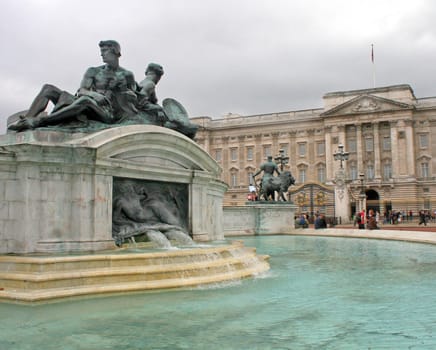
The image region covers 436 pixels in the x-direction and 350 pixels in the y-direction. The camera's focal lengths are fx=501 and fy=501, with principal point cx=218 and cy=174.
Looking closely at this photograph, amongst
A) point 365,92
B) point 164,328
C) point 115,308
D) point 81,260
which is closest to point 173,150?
point 81,260

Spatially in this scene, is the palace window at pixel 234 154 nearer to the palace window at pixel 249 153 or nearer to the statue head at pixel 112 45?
the palace window at pixel 249 153

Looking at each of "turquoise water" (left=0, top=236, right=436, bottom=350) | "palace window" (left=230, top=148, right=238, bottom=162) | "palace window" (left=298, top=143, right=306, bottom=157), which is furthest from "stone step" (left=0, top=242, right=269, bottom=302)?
"palace window" (left=230, top=148, right=238, bottom=162)

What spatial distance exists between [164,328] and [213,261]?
313 centimetres

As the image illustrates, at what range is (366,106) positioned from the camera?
71.2 meters

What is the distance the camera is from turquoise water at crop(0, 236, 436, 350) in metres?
4.50

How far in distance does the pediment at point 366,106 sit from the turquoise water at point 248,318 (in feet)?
214

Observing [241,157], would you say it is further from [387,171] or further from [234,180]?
[387,171]

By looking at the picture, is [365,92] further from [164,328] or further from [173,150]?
[164,328]

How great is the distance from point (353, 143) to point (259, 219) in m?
52.0

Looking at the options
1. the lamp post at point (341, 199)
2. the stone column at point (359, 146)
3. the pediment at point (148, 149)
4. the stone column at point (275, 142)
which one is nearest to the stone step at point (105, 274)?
the pediment at point (148, 149)

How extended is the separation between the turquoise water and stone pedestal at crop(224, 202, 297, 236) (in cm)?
1564

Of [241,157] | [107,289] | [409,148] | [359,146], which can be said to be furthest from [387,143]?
[107,289]

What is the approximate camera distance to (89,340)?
14.9 feet

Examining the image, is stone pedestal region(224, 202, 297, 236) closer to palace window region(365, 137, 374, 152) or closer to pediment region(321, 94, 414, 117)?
pediment region(321, 94, 414, 117)
